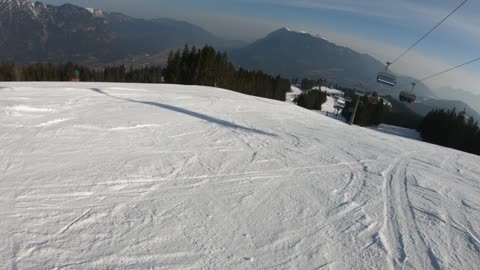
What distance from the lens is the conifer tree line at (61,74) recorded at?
62.5 metres

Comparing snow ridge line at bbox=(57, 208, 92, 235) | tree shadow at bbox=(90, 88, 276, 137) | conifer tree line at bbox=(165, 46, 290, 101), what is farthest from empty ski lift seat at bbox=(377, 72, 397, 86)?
conifer tree line at bbox=(165, 46, 290, 101)

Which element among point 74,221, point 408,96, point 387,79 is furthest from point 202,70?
point 74,221

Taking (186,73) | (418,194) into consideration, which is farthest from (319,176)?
(186,73)

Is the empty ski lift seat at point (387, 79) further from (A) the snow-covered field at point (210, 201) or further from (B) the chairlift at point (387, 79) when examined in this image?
(A) the snow-covered field at point (210, 201)

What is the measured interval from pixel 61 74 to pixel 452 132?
10088 cm

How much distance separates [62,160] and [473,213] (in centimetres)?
938

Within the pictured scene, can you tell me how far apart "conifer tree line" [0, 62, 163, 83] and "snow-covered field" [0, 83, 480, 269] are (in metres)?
45.9

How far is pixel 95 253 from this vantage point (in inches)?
137

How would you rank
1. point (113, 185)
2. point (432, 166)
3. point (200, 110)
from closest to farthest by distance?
point (113, 185) → point (432, 166) → point (200, 110)

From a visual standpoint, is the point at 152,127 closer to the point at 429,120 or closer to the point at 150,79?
the point at 150,79

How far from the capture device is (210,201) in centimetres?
508

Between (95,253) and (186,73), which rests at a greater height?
(186,73)

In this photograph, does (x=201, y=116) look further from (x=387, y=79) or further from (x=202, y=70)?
(x=202, y=70)

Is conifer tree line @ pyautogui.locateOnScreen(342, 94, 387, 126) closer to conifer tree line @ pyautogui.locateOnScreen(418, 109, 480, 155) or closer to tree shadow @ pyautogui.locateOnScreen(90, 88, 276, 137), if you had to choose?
conifer tree line @ pyautogui.locateOnScreen(418, 109, 480, 155)
